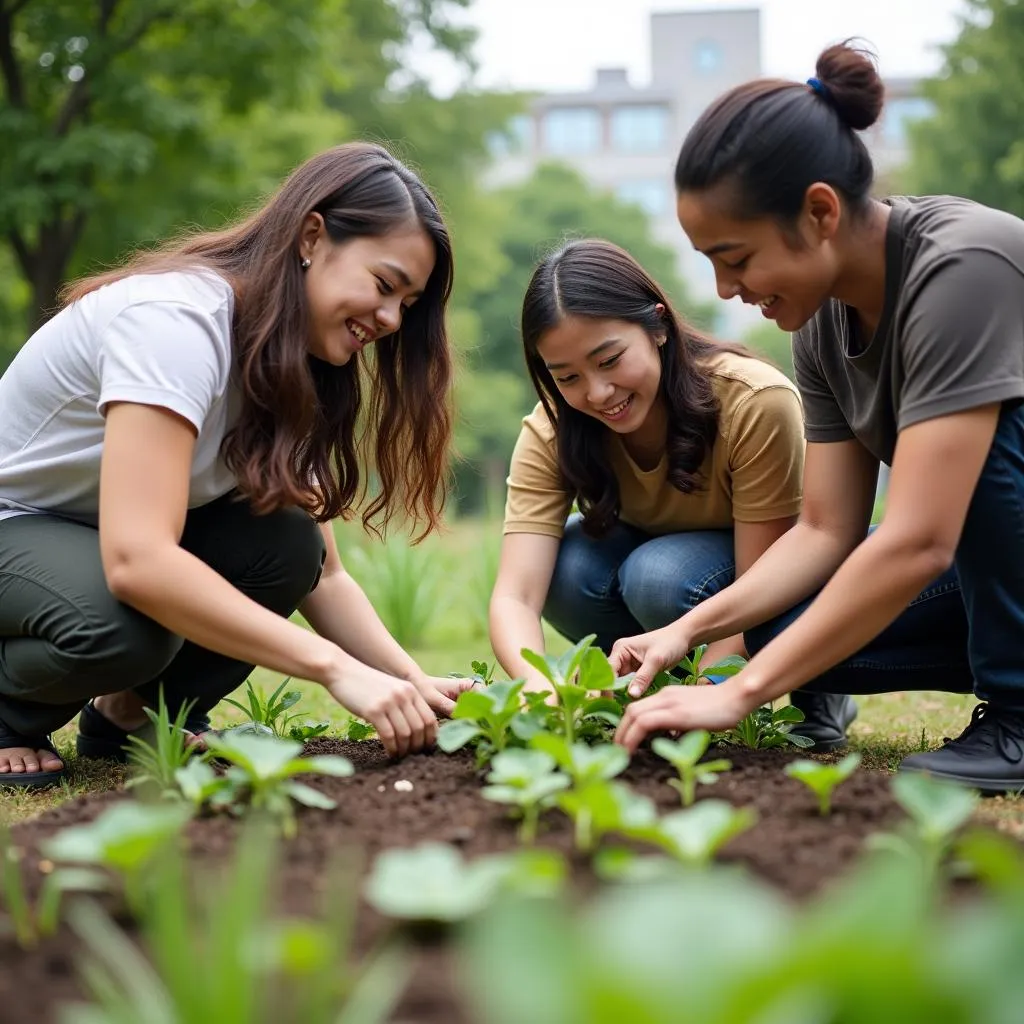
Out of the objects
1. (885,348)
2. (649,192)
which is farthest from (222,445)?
(649,192)

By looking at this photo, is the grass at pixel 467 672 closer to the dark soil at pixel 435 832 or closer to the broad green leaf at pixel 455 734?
the dark soil at pixel 435 832

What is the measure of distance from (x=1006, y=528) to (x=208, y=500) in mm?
1527

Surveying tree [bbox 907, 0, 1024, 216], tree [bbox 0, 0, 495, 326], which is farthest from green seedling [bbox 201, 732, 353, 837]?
tree [bbox 907, 0, 1024, 216]

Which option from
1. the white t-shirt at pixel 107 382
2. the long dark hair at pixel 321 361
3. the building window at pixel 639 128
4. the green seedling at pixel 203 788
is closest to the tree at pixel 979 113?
the long dark hair at pixel 321 361

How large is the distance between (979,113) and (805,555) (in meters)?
13.5

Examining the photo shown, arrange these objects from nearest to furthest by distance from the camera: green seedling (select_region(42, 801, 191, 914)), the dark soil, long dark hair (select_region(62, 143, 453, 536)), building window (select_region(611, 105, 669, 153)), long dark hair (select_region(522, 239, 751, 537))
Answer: the dark soil
green seedling (select_region(42, 801, 191, 914))
long dark hair (select_region(62, 143, 453, 536))
long dark hair (select_region(522, 239, 751, 537))
building window (select_region(611, 105, 669, 153))

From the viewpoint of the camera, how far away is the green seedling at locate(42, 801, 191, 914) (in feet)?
3.94

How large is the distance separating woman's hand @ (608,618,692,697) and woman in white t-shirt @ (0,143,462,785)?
35 cm

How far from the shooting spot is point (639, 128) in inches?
1774

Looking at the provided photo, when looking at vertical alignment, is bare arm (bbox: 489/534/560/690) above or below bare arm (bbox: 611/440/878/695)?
below

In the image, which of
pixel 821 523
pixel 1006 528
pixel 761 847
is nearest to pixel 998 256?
pixel 1006 528

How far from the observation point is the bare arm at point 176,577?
1946mm

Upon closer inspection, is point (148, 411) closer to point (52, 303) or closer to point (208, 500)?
point (208, 500)

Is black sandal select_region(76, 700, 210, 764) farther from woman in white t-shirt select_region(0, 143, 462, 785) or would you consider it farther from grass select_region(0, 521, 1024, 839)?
woman in white t-shirt select_region(0, 143, 462, 785)
